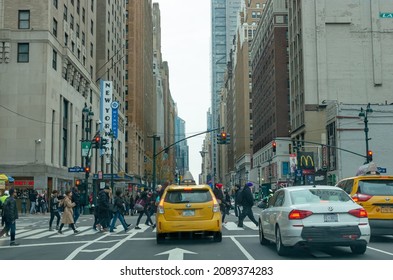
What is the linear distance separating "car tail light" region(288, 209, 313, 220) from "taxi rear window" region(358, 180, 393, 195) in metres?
4.80

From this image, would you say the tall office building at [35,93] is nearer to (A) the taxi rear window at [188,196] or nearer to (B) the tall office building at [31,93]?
(B) the tall office building at [31,93]

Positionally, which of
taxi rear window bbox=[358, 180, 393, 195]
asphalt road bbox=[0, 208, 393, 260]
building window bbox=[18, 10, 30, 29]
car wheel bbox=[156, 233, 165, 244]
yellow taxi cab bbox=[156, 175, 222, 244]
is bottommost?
asphalt road bbox=[0, 208, 393, 260]

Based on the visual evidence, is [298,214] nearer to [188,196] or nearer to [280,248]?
[280,248]

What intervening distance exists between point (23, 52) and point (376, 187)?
36.1m

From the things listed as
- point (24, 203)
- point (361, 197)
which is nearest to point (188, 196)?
point (361, 197)

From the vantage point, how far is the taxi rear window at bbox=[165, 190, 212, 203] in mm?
14711

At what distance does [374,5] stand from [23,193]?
4917 centimetres

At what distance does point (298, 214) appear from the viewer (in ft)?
34.9

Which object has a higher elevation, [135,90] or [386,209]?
[135,90]

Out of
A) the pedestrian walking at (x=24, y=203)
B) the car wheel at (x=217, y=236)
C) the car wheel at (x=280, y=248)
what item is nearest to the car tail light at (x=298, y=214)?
the car wheel at (x=280, y=248)

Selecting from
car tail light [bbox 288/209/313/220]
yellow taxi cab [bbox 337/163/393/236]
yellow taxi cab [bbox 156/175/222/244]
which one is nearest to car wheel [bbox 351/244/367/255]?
car tail light [bbox 288/209/313/220]

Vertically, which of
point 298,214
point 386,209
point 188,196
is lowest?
point 386,209

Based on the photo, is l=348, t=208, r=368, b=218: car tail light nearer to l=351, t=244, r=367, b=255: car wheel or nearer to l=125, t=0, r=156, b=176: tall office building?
l=351, t=244, r=367, b=255: car wheel

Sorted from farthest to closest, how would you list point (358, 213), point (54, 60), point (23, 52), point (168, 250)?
point (54, 60) < point (23, 52) < point (168, 250) < point (358, 213)
